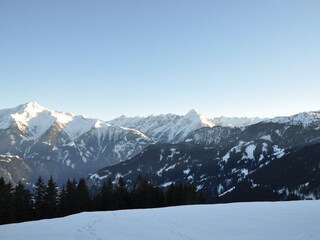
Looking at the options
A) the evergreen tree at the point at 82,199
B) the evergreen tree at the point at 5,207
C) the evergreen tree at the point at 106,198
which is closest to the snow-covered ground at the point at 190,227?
the evergreen tree at the point at 5,207

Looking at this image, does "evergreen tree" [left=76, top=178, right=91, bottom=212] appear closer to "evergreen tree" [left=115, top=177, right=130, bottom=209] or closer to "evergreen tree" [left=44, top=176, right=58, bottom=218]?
Answer: "evergreen tree" [left=44, top=176, right=58, bottom=218]

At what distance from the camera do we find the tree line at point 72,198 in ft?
232

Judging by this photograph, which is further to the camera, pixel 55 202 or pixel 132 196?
pixel 132 196

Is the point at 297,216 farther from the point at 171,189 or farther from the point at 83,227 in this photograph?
the point at 171,189

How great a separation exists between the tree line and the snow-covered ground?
3824 centimetres

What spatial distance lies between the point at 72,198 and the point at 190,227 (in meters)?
50.7

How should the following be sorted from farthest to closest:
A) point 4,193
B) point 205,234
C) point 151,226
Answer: point 4,193 → point 151,226 → point 205,234

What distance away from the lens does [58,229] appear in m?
32.1

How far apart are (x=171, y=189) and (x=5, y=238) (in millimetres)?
58385

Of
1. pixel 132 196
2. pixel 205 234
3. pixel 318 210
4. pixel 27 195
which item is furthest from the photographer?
pixel 132 196

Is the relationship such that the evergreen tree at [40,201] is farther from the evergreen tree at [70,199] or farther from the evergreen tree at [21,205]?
the evergreen tree at [70,199]

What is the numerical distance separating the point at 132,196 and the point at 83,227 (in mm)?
50412

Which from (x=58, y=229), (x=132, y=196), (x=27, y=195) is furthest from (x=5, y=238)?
(x=132, y=196)

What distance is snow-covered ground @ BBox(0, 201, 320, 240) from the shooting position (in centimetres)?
2833
